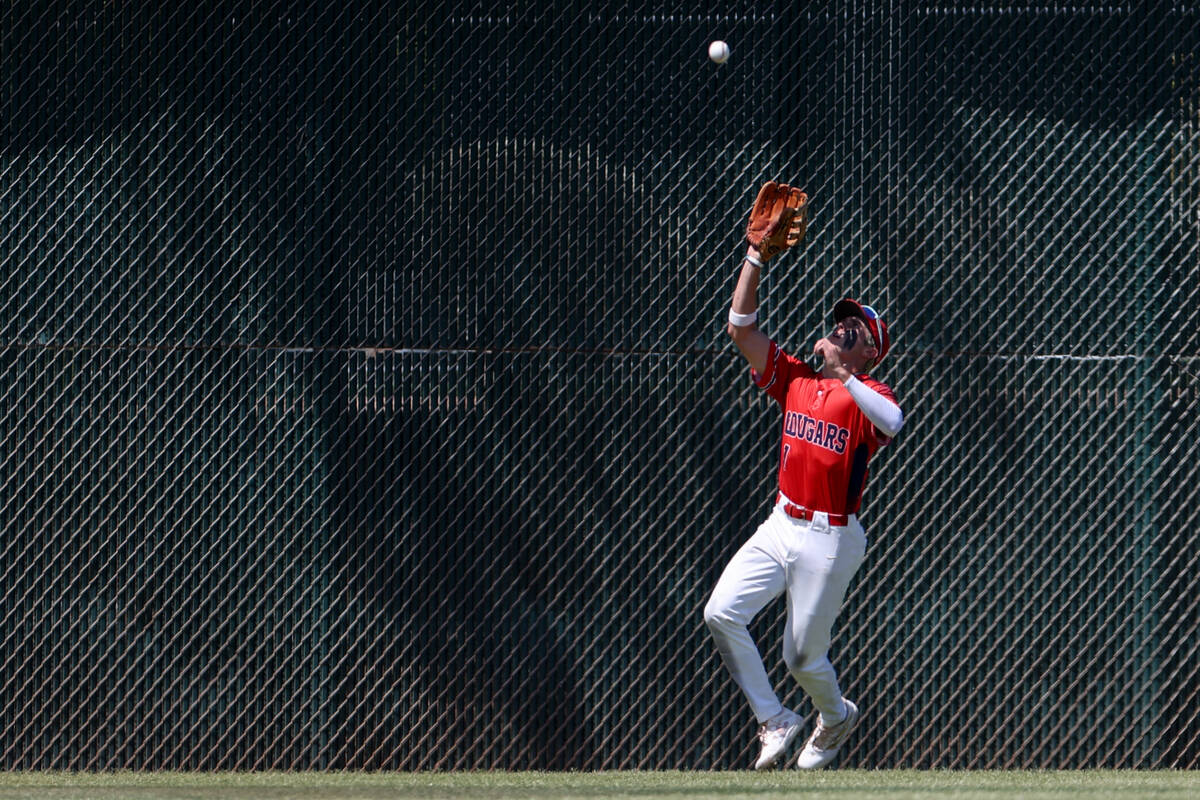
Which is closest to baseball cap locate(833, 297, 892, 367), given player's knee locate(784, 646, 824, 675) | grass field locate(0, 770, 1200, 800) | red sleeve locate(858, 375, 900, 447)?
red sleeve locate(858, 375, 900, 447)

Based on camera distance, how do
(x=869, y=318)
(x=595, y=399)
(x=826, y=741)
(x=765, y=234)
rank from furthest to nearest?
(x=595, y=399)
(x=826, y=741)
(x=869, y=318)
(x=765, y=234)

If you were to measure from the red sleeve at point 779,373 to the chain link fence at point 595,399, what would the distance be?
2.61 ft

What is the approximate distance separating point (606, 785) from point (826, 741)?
0.88 meters

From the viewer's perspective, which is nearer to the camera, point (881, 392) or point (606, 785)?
point (881, 392)

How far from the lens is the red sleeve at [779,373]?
5.37 m

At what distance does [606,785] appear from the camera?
5605 millimetres

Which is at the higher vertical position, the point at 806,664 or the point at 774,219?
the point at 774,219

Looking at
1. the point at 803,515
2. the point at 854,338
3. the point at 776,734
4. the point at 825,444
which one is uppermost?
the point at 854,338

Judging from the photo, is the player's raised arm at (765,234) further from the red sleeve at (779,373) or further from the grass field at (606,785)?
the grass field at (606,785)

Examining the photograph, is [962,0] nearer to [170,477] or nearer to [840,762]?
[840,762]

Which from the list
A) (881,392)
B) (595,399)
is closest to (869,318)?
(881,392)

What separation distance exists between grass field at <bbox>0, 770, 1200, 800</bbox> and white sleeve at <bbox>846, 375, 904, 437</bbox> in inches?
50.3

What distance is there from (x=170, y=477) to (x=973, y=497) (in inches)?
137

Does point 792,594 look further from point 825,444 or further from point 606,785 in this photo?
point 606,785
